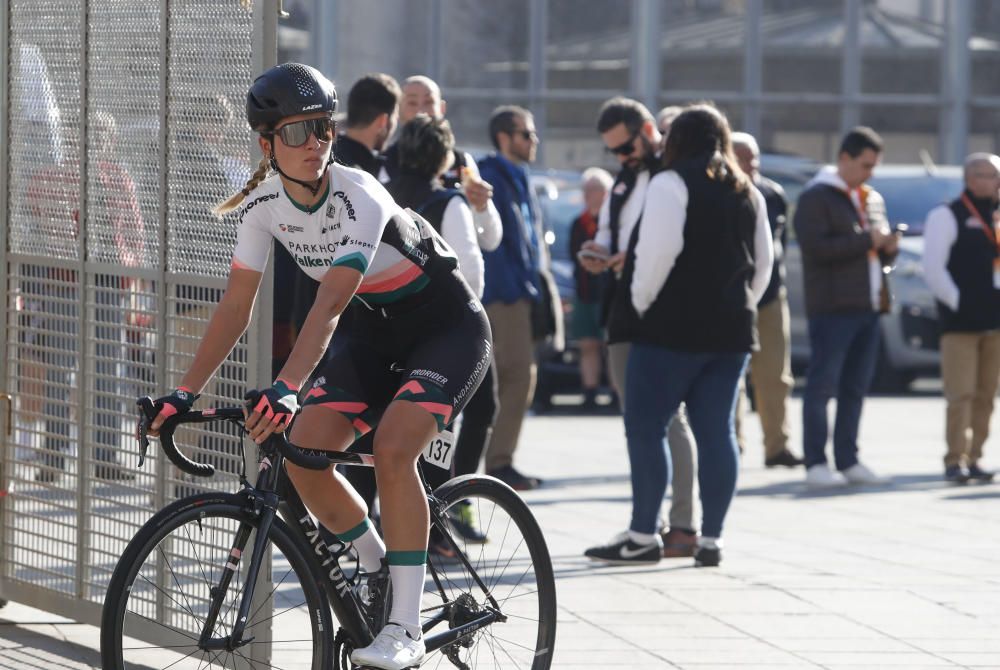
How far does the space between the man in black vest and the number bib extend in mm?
6325

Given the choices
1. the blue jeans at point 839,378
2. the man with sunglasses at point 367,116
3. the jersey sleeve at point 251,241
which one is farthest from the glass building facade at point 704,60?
the jersey sleeve at point 251,241

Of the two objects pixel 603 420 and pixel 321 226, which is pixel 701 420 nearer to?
pixel 321 226

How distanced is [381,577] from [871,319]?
6188 millimetres

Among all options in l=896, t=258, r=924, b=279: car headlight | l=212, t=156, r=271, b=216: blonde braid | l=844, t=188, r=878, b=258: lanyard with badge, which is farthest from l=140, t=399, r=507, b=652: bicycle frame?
l=896, t=258, r=924, b=279: car headlight

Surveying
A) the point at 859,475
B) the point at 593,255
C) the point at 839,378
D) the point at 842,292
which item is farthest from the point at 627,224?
the point at 859,475

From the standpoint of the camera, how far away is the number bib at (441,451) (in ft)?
16.5

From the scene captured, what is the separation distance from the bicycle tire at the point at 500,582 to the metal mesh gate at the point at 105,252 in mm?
758

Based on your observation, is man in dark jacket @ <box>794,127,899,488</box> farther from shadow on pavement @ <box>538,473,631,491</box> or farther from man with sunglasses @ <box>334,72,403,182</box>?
man with sunglasses @ <box>334,72,403,182</box>

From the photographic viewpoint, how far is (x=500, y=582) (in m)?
5.25

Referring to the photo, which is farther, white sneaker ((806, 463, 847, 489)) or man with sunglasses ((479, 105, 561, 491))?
white sneaker ((806, 463, 847, 489))

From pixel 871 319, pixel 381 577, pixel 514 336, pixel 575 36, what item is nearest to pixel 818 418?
pixel 871 319

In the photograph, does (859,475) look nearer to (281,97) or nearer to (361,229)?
(361,229)

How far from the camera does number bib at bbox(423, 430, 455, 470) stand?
5020 mm

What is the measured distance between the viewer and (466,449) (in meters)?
7.98
